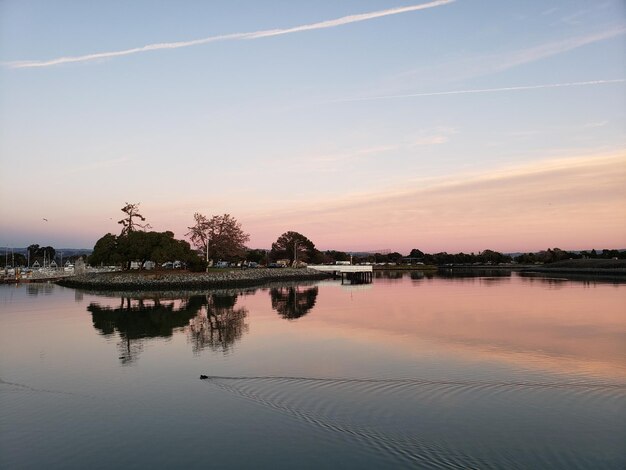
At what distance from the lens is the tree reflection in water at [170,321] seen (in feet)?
82.6

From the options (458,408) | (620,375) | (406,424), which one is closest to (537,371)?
(620,375)

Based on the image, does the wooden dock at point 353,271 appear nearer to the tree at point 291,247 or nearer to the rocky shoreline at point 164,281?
the rocky shoreline at point 164,281

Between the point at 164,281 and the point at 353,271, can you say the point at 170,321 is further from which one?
the point at 353,271

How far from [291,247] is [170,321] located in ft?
396

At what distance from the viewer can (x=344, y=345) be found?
943 inches

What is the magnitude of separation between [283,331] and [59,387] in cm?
1414

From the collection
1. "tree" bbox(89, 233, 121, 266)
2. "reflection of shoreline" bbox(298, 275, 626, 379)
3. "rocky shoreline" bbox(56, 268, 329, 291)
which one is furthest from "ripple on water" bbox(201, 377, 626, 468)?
"tree" bbox(89, 233, 121, 266)

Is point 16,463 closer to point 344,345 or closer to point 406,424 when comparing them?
point 406,424

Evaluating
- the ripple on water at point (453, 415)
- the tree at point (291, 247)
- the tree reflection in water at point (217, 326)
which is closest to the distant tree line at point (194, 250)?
the tree at point (291, 247)

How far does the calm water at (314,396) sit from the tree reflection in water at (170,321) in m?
0.31

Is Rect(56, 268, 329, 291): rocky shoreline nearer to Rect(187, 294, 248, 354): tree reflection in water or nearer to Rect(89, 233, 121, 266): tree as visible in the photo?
Rect(89, 233, 121, 266): tree

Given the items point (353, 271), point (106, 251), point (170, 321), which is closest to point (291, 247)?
point (353, 271)

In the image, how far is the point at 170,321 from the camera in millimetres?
34125

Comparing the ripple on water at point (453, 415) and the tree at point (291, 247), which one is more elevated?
the tree at point (291, 247)
